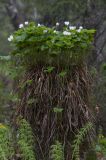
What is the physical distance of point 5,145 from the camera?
5109 mm

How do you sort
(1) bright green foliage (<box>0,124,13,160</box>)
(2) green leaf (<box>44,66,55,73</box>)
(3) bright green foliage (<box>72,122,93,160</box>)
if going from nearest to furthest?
(1) bright green foliage (<box>0,124,13,160</box>)
(3) bright green foliage (<box>72,122,93,160</box>)
(2) green leaf (<box>44,66,55,73</box>)

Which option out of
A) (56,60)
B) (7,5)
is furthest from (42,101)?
(7,5)

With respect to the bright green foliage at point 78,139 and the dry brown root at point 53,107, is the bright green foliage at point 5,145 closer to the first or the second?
the dry brown root at point 53,107

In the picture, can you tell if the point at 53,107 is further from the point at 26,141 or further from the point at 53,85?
the point at 26,141

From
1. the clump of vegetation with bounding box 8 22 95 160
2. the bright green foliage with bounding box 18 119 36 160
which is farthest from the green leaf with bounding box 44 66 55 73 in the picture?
the bright green foliage with bounding box 18 119 36 160

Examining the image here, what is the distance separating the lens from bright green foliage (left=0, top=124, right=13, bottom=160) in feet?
15.9

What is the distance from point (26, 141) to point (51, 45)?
1278mm

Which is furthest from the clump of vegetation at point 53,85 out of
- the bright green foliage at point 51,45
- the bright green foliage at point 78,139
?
the bright green foliage at point 78,139

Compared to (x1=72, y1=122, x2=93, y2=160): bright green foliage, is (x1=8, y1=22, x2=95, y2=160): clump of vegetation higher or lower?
higher

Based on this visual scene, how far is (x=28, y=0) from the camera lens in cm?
946

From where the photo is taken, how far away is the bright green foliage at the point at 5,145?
15.9ft

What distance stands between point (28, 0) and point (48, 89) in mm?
4403

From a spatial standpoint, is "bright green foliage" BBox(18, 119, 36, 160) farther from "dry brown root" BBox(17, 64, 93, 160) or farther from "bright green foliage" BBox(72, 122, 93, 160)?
"bright green foliage" BBox(72, 122, 93, 160)

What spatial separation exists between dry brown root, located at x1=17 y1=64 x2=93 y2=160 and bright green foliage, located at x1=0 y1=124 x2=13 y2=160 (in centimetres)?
36
